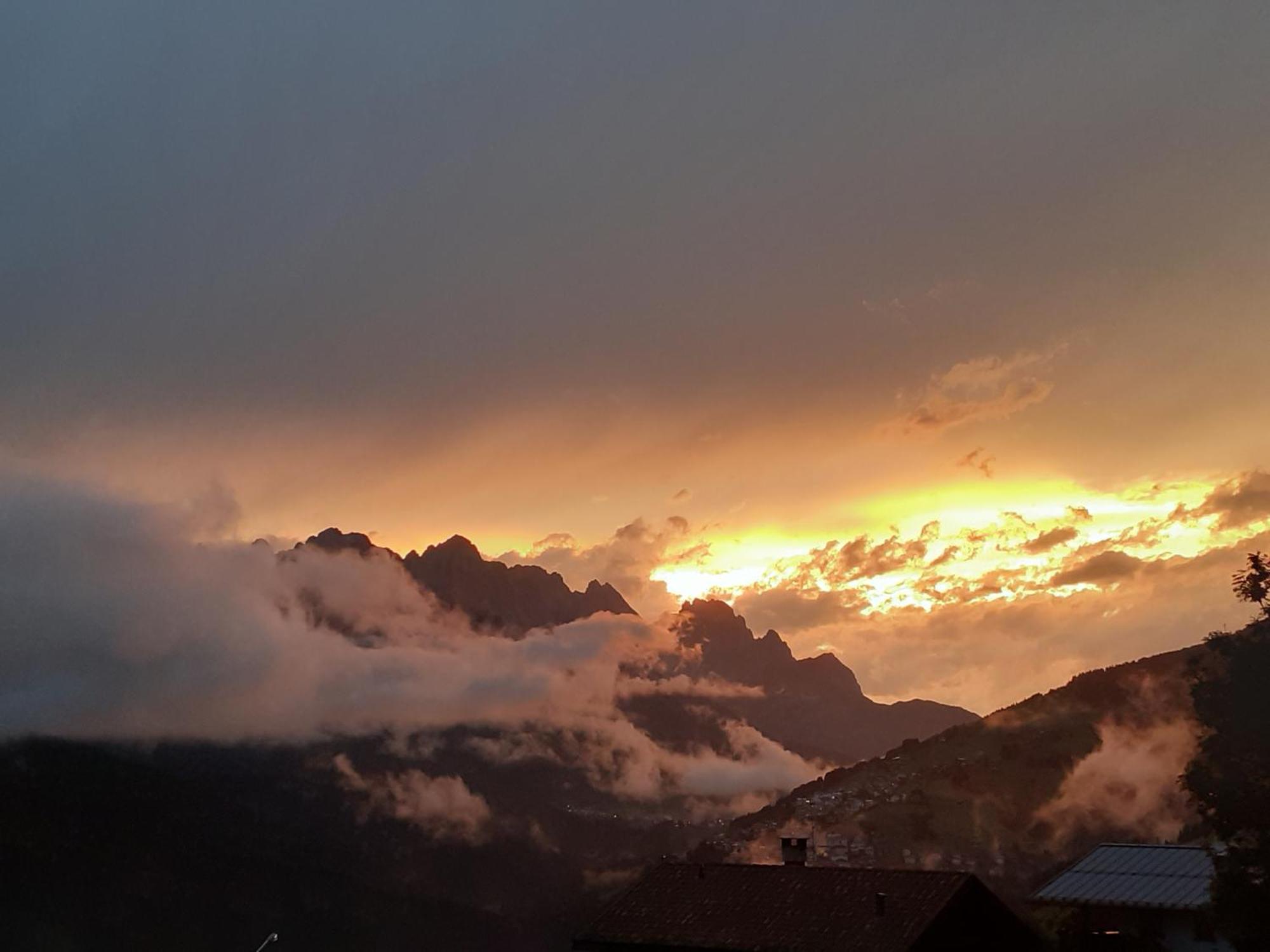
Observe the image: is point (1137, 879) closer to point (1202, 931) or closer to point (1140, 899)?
point (1140, 899)

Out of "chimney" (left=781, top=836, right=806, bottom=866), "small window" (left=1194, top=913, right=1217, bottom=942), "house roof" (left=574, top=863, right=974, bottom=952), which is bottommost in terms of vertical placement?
"small window" (left=1194, top=913, right=1217, bottom=942)

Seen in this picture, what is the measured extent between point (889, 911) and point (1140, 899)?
16.6 metres

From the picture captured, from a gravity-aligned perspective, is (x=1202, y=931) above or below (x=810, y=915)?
below

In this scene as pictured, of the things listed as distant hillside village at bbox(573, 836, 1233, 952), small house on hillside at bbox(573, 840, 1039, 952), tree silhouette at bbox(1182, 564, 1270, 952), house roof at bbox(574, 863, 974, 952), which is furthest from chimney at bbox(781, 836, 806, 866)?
tree silhouette at bbox(1182, 564, 1270, 952)

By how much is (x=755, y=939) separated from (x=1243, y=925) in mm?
18142

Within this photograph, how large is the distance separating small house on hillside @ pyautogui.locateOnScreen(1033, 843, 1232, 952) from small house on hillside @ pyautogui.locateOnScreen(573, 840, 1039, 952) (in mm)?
7253

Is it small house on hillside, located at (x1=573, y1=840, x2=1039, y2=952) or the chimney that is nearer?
small house on hillside, located at (x1=573, y1=840, x2=1039, y2=952)

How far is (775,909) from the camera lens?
5275 cm

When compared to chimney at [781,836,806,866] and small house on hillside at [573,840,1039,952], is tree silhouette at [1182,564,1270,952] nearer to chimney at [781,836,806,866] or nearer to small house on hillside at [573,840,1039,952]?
small house on hillside at [573,840,1039,952]

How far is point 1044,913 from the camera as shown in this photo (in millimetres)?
64375

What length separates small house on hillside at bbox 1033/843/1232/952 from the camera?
57.3 metres

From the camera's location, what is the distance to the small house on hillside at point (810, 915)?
49.8 m

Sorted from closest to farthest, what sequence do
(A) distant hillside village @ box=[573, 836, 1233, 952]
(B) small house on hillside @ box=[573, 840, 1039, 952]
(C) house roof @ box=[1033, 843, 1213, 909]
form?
(B) small house on hillside @ box=[573, 840, 1039, 952]
(A) distant hillside village @ box=[573, 836, 1233, 952]
(C) house roof @ box=[1033, 843, 1213, 909]

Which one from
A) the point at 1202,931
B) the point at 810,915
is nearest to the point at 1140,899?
the point at 1202,931
